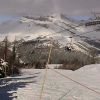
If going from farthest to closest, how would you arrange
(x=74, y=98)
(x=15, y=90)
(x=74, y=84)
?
1. (x=74, y=84)
2. (x=15, y=90)
3. (x=74, y=98)

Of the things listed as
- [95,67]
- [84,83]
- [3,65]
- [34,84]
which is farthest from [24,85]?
[95,67]

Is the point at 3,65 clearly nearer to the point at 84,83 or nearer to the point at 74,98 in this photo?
the point at 84,83

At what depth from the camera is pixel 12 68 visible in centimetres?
1980

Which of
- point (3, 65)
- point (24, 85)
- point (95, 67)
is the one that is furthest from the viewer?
point (95, 67)

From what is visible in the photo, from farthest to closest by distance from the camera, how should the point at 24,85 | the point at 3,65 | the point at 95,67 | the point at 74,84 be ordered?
the point at 95,67, the point at 3,65, the point at 74,84, the point at 24,85

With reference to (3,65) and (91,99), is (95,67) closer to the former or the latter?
(3,65)

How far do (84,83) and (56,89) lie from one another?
2024 mm

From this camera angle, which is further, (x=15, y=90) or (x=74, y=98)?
(x=15, y=90)

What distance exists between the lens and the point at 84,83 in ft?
45.1

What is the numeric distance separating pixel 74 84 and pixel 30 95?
115 inches

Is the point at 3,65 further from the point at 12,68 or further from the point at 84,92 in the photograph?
the point at 84,92

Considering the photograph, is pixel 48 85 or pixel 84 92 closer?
pixel 84 92

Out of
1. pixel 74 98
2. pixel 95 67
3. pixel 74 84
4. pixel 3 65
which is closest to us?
pixel 74 98

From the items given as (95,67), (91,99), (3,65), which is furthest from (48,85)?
(95,67)
